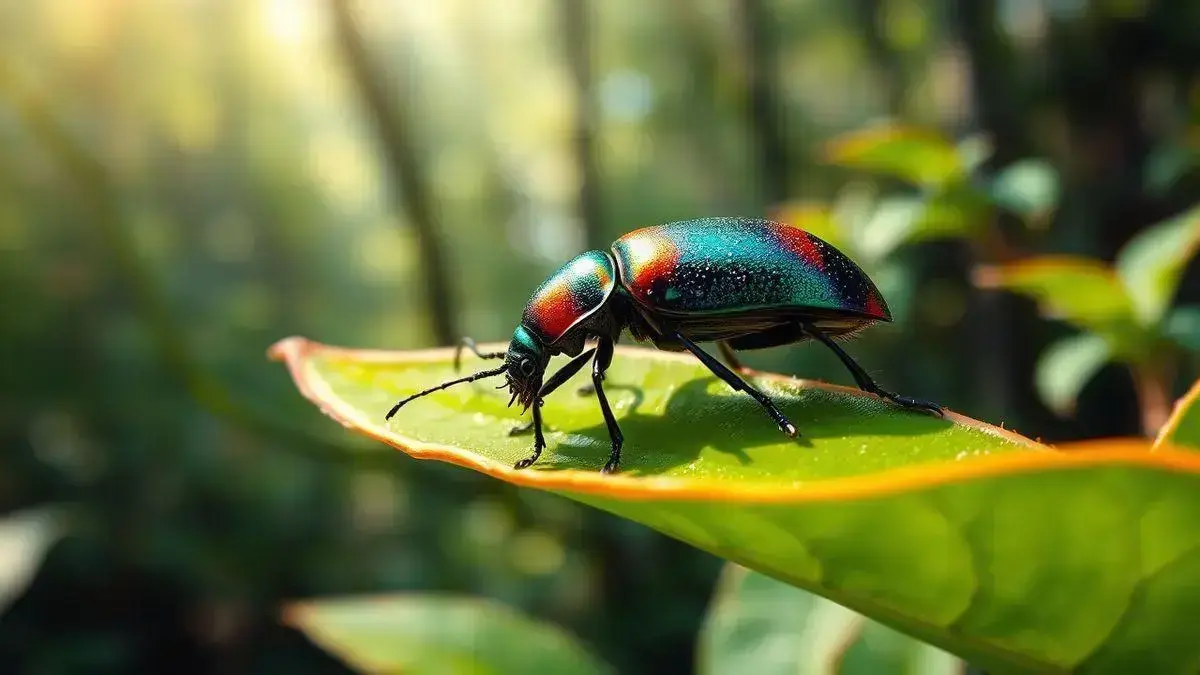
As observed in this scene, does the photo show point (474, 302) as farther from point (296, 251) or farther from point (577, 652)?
point (577, 652)

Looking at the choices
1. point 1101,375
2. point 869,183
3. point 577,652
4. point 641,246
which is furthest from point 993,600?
point 869,183

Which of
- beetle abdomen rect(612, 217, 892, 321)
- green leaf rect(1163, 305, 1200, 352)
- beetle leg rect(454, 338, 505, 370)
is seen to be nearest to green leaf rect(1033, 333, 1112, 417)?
green leaf rect(1163, 305, 1200, 352)

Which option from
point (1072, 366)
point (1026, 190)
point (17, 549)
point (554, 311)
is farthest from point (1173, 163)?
point (17, 549)

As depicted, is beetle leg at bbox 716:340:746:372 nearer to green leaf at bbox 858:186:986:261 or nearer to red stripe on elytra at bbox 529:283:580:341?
red stripe on elytra at bbox 529:283:580:341

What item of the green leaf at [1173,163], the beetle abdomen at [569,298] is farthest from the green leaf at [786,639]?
the green leaf at [1173,163]

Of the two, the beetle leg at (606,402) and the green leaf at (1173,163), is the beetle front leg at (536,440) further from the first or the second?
the green leaf at (1173,163)

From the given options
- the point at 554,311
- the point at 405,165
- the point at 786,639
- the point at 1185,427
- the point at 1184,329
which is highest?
the point at 1185,427

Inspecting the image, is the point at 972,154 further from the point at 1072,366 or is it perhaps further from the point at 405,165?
the point at 405,165
